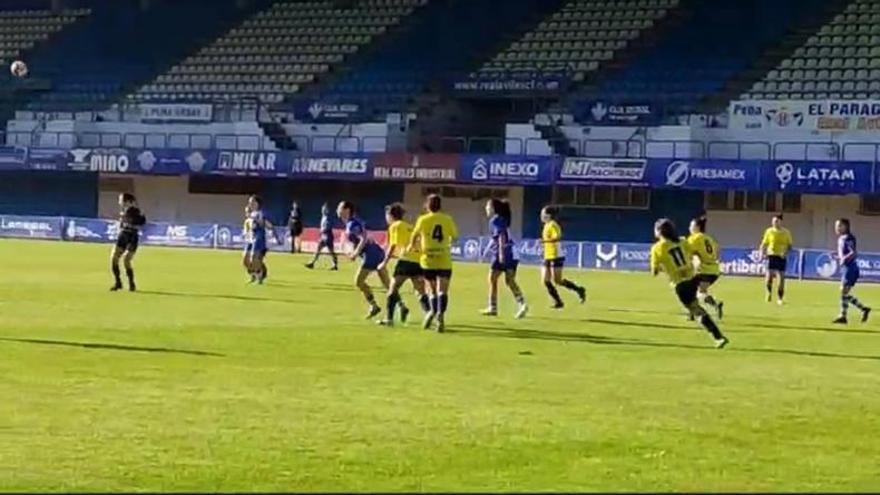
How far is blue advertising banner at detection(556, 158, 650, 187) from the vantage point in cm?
5200

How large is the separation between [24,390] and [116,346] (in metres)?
4.47

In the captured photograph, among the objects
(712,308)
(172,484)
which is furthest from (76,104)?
(172,484)

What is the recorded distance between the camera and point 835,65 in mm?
54000

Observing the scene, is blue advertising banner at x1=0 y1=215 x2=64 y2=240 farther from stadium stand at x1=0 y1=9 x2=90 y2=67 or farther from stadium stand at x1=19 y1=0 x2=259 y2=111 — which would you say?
stadium stand at x1=0 y1=9 x2=90 y2=67

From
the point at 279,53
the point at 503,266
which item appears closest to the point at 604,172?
the point at 279,53

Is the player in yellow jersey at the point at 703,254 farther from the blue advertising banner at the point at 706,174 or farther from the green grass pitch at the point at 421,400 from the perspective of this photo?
the blue advertising banner at the point at 706,174

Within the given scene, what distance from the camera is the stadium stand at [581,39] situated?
2301 inches

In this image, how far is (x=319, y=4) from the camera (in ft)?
221

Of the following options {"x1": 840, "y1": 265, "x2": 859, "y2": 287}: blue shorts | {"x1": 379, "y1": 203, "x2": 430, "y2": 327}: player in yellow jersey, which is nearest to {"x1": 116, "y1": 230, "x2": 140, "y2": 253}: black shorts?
{"x1": 379, "y1": 203, "x2": 430, "y2": 327}: player in yellow jersey

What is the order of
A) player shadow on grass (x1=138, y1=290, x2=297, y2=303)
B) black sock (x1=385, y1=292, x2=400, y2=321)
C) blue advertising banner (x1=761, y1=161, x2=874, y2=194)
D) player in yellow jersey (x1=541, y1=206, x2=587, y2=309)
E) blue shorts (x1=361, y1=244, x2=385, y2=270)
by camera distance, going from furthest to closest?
blue advertising banner (x1=761, y1=161, x2=874, y2=194) → player shadow on grass (x1=138, y1=290, x2=297, y2=303) → player in yellow jersey (x1=541, y1=206, x2=587, y2=309) → blue shorts (x1=361, y1=244, x2=385, y2=270) → black sock (x1=385, y1=292, x2=400, y2=321)

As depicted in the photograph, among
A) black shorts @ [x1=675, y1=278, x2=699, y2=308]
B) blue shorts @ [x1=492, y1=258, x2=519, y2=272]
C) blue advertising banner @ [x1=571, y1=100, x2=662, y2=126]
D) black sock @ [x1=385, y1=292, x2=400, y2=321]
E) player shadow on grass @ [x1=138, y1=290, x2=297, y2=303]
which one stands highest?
blue advertising banner @ [x1=571, y1=100, x2=662, y2=126]

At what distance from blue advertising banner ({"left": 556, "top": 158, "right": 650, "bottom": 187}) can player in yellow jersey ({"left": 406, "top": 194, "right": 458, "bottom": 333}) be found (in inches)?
1130

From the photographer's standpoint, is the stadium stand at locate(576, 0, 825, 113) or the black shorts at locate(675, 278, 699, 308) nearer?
the black shorts at locate(675, 278, 699, 308)

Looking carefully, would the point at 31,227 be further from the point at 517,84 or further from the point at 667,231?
the point at 667,231
